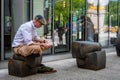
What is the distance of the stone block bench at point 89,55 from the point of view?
9.41 metres

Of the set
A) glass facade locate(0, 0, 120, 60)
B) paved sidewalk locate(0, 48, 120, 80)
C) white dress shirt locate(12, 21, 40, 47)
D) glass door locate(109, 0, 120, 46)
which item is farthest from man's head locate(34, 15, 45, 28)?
glass door locate(109, 0, 120, 46)

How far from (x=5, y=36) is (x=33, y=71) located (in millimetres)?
2627

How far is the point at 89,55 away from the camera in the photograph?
9.43 m

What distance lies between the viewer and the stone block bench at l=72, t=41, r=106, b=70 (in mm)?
9414

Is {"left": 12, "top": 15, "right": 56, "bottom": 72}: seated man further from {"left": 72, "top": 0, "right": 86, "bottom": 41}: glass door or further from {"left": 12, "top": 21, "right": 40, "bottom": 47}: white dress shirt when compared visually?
{"left": 72, "top": 0, "right": 86, "bottom": 41}: glass door

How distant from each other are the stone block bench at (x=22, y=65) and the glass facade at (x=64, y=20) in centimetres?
225

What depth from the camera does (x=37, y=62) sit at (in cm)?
831

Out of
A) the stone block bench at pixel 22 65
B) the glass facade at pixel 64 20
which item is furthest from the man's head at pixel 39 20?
the glass facade at pixel 64 20

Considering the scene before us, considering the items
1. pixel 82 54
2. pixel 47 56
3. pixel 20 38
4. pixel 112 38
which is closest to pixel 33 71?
pixel 20 38

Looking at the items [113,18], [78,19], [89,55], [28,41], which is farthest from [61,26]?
[28,41]

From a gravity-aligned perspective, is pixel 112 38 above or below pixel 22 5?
below

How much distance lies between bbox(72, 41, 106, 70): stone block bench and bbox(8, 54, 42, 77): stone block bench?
1776mm

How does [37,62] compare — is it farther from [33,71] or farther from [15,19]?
[15,19]

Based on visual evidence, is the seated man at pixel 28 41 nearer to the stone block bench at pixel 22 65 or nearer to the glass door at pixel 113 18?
the stone block bench at pixel 22 65
